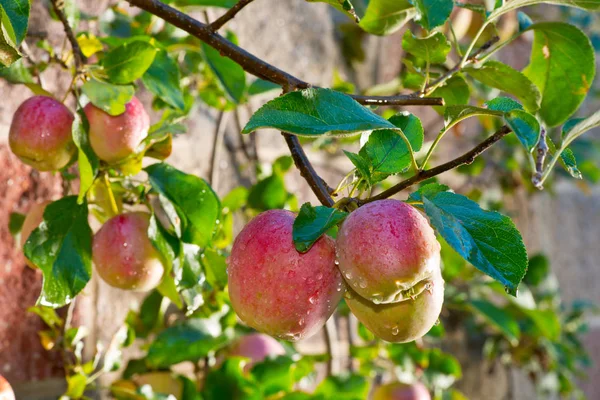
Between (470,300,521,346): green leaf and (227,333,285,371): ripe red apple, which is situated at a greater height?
(227,333,285,371): ripe red apple

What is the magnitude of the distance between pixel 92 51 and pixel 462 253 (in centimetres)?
36

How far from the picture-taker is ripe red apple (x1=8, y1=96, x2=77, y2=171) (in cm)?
46

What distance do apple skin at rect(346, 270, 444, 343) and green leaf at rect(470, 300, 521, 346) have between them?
55 cm

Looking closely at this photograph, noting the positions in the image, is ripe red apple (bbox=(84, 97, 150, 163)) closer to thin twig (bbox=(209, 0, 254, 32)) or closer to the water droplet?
thin twig (bbox=(209, 0, 254, 32))

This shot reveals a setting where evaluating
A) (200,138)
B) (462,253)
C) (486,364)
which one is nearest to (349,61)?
(200,138)

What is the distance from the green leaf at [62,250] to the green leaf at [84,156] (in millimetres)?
15

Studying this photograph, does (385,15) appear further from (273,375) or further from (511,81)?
(273,375)

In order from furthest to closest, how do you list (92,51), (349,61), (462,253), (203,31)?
1. (349,61)
2. (92,51)
3. (203,31)
4. (462,253)

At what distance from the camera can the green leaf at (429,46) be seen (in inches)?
18.5

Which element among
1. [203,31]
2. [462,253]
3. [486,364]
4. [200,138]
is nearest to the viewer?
[462,253]

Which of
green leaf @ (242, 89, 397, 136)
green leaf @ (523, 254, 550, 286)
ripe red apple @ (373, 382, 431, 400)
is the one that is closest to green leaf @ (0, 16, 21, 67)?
green leaf @ (242, 89, 397, 136)

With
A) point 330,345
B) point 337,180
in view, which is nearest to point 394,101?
point 330,345

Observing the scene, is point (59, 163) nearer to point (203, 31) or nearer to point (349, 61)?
point (203, 31)

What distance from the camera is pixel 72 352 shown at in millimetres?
625
